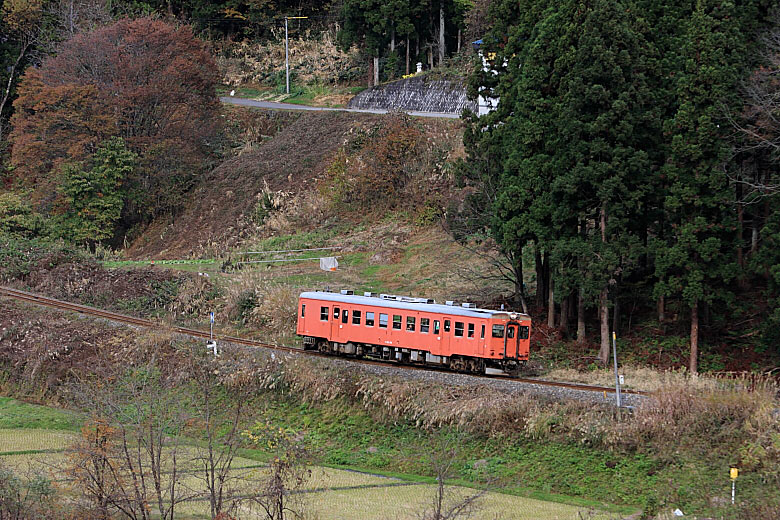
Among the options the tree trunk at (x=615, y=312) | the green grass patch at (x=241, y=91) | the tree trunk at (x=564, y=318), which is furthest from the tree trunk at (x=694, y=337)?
the green grass patch at (x=241, y=91)

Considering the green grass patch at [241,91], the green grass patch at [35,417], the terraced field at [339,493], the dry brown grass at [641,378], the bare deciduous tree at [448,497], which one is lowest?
the green grass patch at [35,417]

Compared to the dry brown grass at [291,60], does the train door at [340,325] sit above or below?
below

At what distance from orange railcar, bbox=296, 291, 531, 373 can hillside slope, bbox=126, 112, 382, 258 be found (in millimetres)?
17027

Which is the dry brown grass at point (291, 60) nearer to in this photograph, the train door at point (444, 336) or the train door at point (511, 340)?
the train door at point (444, 336)

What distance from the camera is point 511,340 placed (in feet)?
81.2

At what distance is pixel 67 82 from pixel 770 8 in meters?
36.8

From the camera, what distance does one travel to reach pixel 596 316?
93.3 feet

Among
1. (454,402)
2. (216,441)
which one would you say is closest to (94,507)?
(216,441)

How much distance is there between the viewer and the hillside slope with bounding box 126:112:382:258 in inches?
1809

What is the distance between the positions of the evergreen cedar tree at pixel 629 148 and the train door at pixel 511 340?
1643 millimetres

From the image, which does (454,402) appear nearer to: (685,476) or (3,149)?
(685,476)

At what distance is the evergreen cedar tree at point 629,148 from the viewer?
2342 centimetres

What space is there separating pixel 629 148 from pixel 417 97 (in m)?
27.3

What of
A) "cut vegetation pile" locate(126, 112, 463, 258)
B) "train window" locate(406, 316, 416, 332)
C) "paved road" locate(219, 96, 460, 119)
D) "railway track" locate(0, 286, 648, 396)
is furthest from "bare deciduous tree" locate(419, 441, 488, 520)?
"paved road" locate(219, 96, 460, 119)
